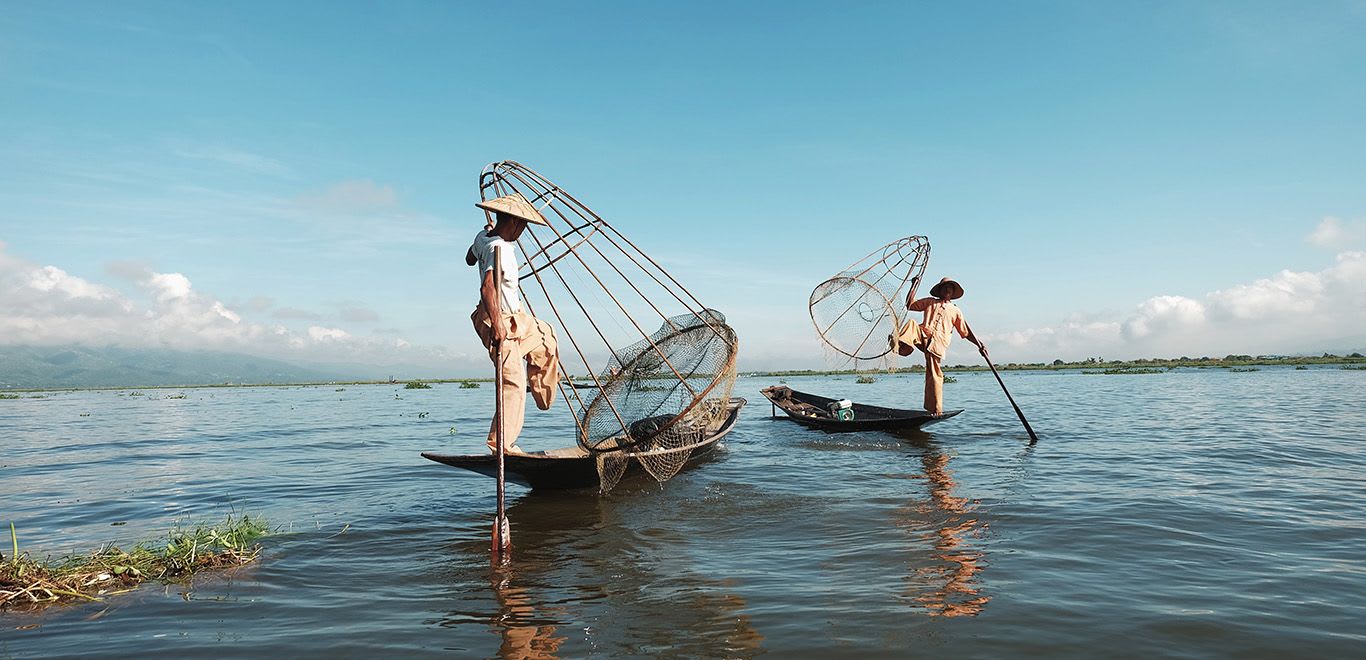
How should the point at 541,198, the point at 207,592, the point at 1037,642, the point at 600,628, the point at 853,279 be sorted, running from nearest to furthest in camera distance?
the point at 1037,642, the point at 600,628, the point at 207,592, the point at 541,198, the point at 853,279

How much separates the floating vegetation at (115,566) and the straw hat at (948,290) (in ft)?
38.4

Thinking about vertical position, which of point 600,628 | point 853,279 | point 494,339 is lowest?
point 600,628

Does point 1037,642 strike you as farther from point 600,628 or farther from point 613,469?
point 613,469

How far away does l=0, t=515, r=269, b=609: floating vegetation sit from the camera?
14.8 ft

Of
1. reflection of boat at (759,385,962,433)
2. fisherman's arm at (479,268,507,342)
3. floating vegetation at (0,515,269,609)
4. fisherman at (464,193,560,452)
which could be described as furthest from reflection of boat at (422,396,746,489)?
reflection of boat at (759,385,962,433)

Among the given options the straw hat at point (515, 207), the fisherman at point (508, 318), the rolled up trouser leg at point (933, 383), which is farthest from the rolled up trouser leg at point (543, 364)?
the rolled up trouser leg at point (933, 383)

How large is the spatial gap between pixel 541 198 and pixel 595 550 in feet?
13.0

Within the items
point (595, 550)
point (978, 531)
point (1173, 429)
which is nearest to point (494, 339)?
point (595, 550)

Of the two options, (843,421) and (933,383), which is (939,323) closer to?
(933,383)

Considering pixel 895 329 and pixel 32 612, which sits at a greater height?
pixel 895 329

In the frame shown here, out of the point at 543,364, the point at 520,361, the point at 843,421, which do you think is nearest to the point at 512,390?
the point at 520,361

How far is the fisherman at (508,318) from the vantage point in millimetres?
6562

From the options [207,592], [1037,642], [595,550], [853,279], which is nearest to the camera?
[1037,642]

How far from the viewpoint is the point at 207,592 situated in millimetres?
4832
